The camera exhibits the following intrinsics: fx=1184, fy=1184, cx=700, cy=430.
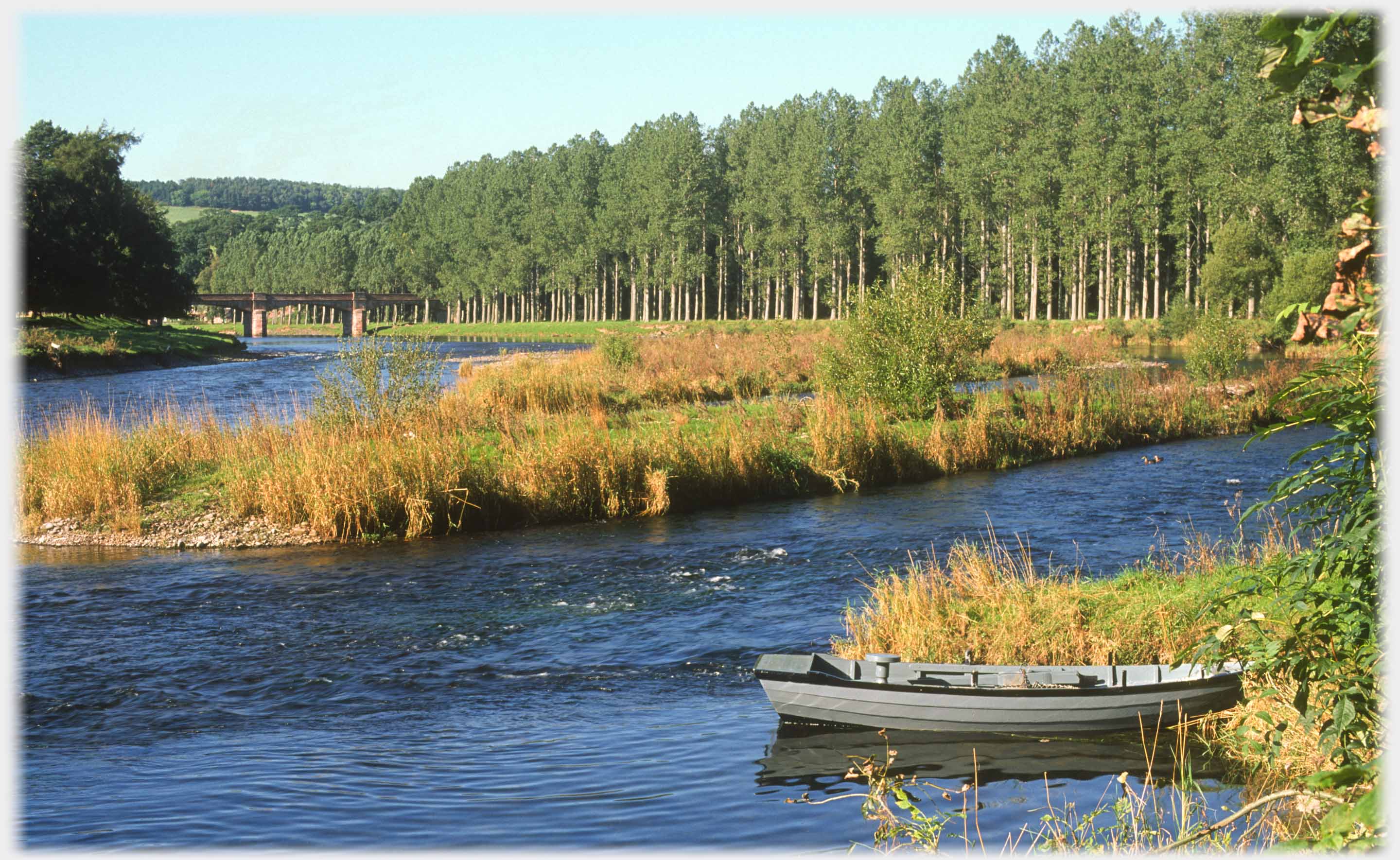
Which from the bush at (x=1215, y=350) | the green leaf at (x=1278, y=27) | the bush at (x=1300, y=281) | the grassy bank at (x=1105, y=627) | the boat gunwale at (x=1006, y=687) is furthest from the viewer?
the bush at (x=1300, y=281)

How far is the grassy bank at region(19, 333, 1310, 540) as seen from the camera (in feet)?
67.3

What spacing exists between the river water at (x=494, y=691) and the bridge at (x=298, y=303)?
101394mm

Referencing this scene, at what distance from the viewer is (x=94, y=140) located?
66.4 metres

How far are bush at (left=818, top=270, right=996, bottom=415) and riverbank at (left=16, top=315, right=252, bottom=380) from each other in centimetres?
3629

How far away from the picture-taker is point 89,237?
184ft

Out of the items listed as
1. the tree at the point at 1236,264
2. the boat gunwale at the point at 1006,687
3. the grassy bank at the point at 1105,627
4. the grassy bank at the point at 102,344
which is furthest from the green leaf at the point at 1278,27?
the tree at the point at 1236,264

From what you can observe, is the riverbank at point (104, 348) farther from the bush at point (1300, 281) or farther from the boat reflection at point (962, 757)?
the bush at point (1300, 281)

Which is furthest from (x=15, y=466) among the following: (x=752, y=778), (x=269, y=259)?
(x=269, y=259)

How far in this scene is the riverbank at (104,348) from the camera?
171ft

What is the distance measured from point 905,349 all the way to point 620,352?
43.1 feet

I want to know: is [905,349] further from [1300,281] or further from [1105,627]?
[1300,281]

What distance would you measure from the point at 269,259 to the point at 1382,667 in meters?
193

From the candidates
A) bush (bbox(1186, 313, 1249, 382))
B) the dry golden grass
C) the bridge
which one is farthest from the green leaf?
the bridge

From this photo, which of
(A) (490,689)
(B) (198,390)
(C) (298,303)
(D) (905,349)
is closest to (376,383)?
(A) (490,689)
